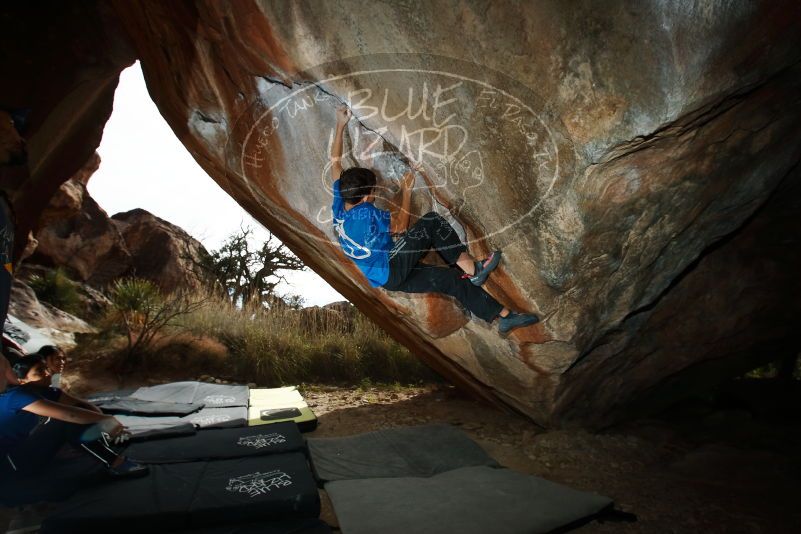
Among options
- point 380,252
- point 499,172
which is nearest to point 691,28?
point 499,172

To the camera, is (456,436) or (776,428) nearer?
(456,436)

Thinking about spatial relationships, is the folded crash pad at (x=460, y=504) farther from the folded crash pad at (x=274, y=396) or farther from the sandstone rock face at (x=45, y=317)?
the sandstone rock face at (x=45, y=317)

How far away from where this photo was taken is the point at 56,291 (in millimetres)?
9328

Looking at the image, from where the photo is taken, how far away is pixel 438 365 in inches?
206

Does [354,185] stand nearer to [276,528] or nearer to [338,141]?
[338,141]

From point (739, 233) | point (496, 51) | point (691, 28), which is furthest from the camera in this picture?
point (739, 233)

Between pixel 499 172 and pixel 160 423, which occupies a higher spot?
pixel 499 172

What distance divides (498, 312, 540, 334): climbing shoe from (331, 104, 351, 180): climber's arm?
1.64 m

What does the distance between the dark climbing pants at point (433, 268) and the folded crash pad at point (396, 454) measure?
121 centimetres

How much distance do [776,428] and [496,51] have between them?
487 cm

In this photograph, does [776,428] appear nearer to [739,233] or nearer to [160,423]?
[739,233]

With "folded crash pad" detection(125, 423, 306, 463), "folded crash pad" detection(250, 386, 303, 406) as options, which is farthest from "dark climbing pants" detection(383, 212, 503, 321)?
"folded crash pad" detection(250, 386, 303, 406)

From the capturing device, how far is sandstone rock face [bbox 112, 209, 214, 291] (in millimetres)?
13125

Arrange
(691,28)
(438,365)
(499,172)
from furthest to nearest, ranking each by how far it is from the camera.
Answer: (438,365)
(499,172)
(691,28)
